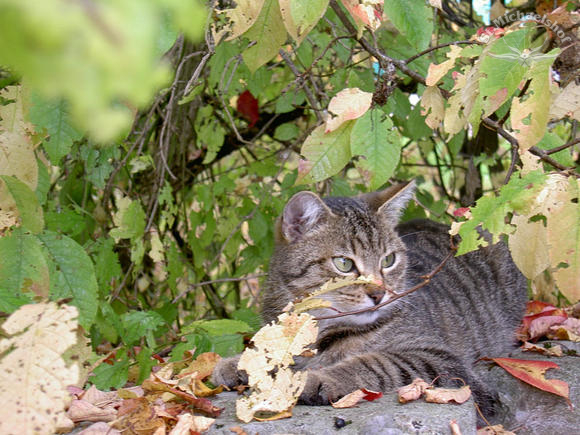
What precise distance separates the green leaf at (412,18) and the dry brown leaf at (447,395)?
121 cm

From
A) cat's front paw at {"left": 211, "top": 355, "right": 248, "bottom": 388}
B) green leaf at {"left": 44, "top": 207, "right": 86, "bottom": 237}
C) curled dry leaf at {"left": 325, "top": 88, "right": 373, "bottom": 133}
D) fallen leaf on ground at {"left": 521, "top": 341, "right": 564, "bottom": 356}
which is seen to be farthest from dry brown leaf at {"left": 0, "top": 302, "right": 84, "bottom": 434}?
fallen leaf on ground at {"left": 521, "top": 341, "right": 564, "bottom": 356}

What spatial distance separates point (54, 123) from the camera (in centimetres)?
211

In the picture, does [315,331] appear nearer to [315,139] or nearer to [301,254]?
[315,139]

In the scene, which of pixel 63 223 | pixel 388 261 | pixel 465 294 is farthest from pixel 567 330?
pixel 63 223

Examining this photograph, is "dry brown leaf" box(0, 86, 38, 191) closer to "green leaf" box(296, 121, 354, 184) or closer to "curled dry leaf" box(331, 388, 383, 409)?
"green leaf" box(296, 121, 354, 184)

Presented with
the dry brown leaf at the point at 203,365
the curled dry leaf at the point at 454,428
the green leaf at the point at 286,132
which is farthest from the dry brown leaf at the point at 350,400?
the green leaf at the point at 286,132

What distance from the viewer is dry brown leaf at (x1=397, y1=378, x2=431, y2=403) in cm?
218

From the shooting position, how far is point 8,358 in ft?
4.44

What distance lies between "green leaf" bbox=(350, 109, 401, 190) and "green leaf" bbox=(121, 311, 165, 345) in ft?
4.16

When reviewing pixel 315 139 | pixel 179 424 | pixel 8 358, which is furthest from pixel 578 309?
pixel 8 358

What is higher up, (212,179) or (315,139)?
(212,179)

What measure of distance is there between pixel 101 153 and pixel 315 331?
1.70m

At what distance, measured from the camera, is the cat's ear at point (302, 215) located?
9.97ft

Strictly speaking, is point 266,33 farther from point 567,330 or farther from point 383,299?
point 567,330
